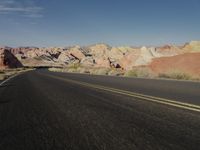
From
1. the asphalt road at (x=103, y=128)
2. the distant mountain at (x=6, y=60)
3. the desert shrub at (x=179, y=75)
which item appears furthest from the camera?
the distant mountain at (x=6, y=60)

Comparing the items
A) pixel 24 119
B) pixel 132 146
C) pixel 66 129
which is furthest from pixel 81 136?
pixel 24 119

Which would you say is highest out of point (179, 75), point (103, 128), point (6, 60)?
point (103, 128)

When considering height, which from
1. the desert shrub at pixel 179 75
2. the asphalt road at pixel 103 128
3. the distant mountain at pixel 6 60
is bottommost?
the distant mountain at pixel 6 60

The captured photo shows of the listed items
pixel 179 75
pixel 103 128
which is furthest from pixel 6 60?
pixel 103 128

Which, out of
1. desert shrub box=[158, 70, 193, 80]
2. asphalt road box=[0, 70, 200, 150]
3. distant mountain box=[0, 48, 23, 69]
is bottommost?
distant mountain box=[0, 48, 23, 69]

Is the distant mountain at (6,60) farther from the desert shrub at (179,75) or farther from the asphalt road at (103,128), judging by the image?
the asphalt road at (103,128)

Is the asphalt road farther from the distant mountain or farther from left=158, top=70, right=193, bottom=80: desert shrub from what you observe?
the distant mountain

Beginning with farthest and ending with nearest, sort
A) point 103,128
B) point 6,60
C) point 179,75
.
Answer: point 6,60 < point 179,75 < point 103,128

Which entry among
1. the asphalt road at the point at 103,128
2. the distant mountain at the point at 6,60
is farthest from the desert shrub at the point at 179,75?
the distant mountain at the point at 6,60

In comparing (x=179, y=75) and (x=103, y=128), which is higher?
(x=103, y=128)

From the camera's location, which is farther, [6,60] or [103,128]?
[6,60]

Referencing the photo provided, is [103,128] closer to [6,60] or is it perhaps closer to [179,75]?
[179,75]

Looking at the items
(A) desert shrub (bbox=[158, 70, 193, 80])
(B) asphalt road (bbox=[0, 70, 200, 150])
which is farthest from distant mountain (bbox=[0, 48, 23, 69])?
(B) asphalt road (bbox=[0, 70, 200, 150])

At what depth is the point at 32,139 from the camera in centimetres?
524
